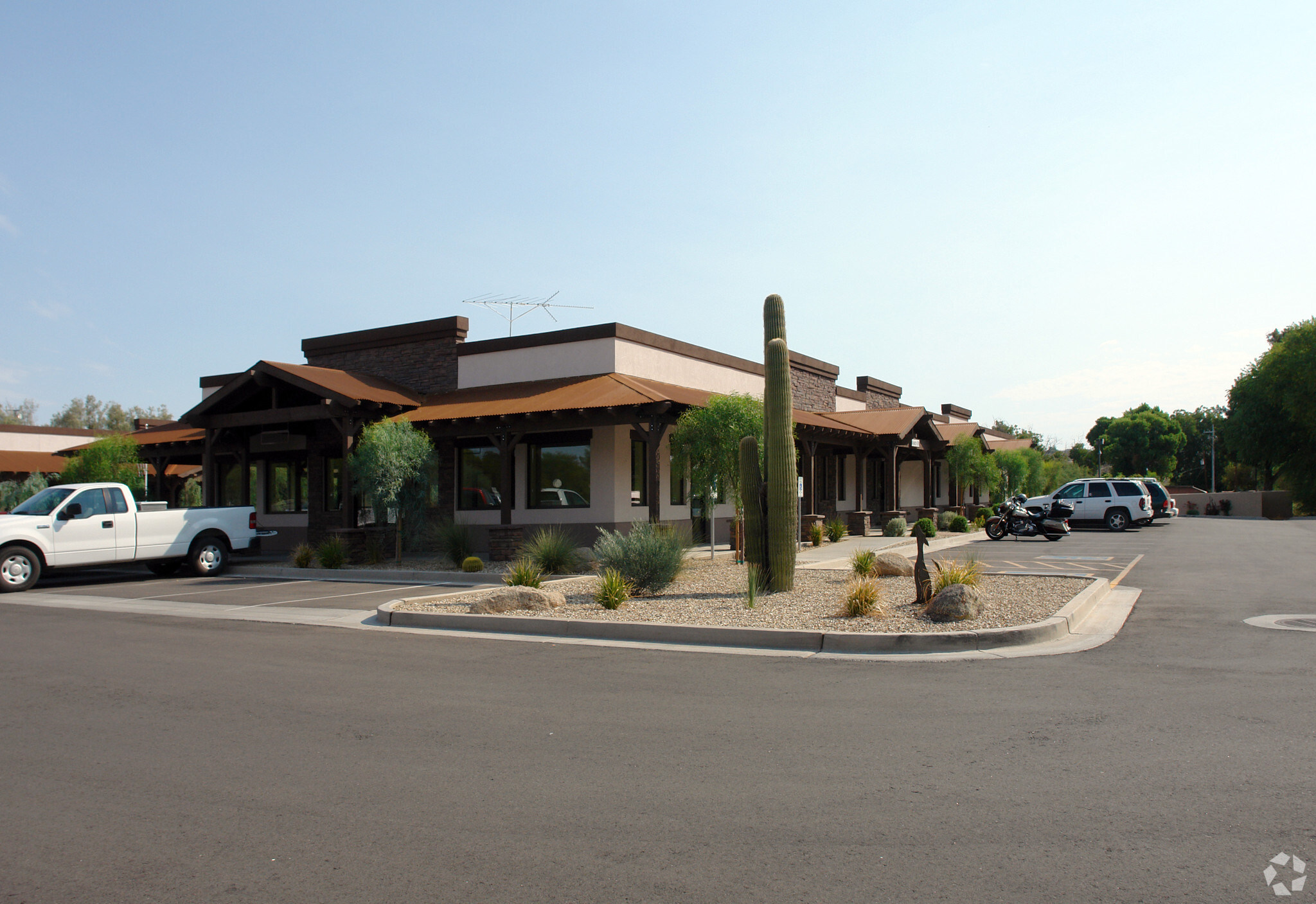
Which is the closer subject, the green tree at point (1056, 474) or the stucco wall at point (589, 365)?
the stucco wall at point (589, 365)

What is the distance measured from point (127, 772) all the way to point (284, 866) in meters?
2.12

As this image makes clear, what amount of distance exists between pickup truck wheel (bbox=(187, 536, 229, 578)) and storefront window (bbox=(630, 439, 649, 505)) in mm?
Answer: 9273

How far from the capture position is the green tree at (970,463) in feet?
116

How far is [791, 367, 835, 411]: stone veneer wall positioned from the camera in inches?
1188

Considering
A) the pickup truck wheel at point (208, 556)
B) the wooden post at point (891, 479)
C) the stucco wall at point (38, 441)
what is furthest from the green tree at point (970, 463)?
the stucco wall at point (38, 441)

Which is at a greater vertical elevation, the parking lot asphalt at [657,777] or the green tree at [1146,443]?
the green tree at [1146,443]

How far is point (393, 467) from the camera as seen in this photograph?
63.0 feet

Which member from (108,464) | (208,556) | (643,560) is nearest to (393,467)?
(208,556)

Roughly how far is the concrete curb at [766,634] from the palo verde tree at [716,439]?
750 centimetres

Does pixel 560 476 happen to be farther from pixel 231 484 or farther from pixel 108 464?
pixel 108 464

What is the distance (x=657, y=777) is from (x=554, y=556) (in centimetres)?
1202

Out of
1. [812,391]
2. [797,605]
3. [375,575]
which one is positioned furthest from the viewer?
[812,391]

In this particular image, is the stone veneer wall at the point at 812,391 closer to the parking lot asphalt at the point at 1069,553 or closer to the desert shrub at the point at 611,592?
the parking lot asphalt at the point at 1069,553

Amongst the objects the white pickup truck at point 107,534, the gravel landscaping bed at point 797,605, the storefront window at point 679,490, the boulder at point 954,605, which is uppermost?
the storefront window at point 679,490
